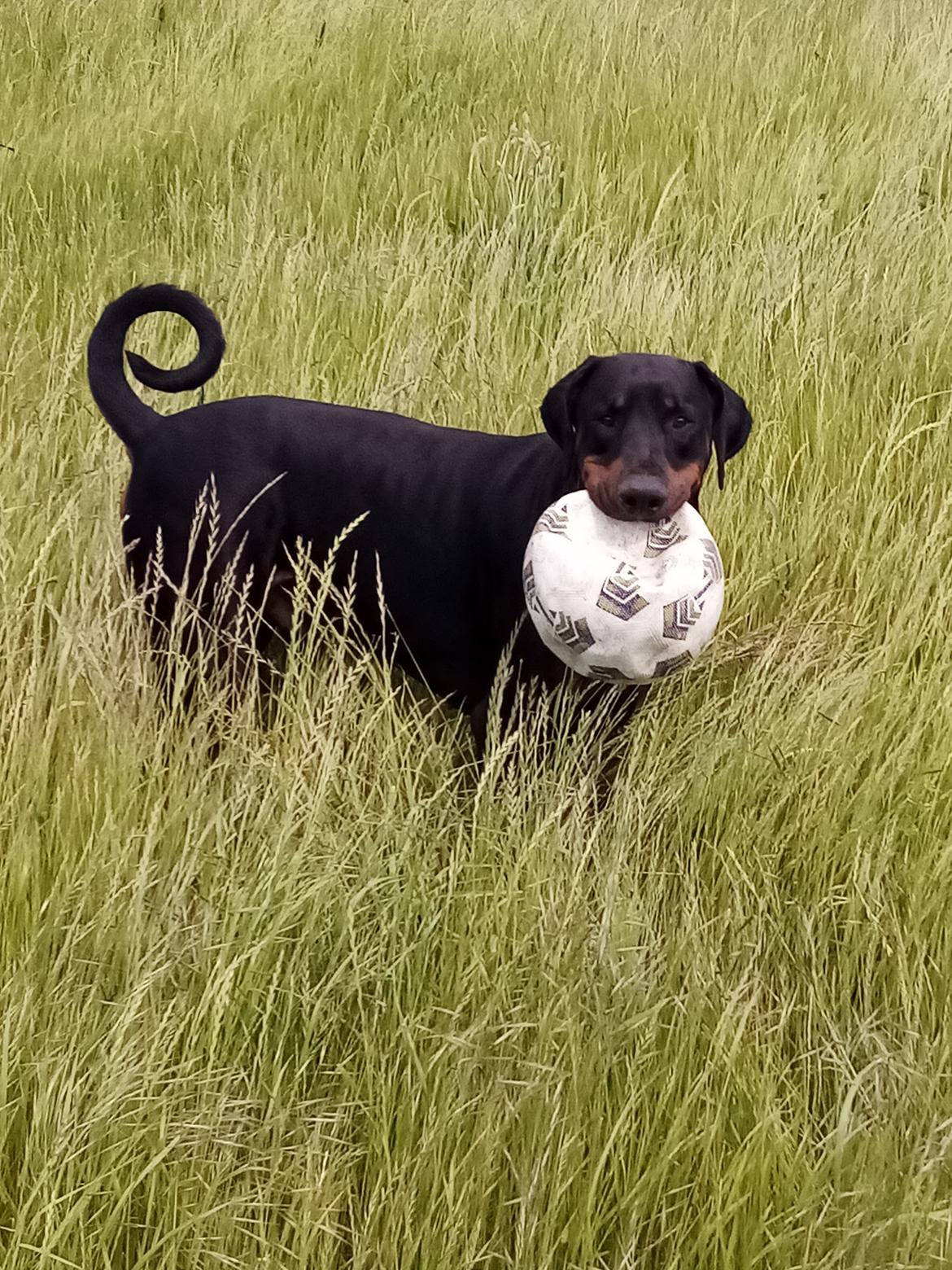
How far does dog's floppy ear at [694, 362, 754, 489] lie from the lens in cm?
229

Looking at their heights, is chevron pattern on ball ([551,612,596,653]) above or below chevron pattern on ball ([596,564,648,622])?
below

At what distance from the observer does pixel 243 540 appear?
7.87 feet

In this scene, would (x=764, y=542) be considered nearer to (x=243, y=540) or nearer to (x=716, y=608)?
(x=716, y=608)

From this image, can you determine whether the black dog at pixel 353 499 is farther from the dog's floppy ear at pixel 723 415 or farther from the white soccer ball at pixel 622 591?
the white soccer ball at pixel 622 591

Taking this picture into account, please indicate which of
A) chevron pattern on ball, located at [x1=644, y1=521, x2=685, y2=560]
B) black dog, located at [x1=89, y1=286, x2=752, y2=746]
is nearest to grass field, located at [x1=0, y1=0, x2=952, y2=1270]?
black dog, located at [x1=89, y1=286, x2=752, y2=746]

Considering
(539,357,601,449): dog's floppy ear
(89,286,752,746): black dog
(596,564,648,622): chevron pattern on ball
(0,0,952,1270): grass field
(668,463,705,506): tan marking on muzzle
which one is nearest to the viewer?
(0,0,952,1270): grass field

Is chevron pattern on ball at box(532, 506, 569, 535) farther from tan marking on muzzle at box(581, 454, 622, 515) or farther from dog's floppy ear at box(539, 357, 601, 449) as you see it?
dog's floppy ear at box(539, 357, 601, 449)

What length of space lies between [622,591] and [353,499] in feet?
2.52

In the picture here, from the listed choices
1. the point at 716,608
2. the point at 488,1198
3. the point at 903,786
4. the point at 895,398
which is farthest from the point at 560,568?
the point at 895,398

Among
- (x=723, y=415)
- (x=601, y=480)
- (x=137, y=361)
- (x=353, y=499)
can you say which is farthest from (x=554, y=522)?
(x=137, y=361)

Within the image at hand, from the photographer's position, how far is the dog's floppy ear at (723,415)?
7.53ft

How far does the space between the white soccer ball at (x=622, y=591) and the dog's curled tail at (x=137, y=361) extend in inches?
32.8

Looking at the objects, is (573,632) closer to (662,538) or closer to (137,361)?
(662,538)

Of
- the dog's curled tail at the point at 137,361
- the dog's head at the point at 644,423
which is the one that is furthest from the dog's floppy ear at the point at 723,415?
the dog's curled tail at the point at 137,361
